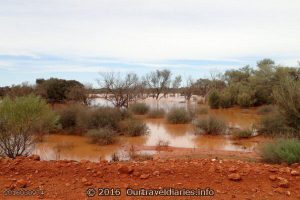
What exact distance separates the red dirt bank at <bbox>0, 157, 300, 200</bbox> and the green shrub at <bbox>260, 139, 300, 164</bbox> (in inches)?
52.8

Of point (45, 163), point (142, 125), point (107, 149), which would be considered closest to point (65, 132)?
point (142, 125)

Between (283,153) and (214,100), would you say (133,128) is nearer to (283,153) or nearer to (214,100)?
(283,153)

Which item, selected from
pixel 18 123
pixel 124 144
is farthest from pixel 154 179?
pixel 124 144

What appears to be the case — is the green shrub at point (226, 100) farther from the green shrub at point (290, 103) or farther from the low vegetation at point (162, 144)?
the green shrub at point (290, 103)

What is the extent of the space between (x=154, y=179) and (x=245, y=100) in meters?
34.4

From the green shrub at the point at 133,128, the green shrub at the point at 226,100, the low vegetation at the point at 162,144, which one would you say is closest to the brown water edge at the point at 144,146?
the low vegetation at the point at 162,144

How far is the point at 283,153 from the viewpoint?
309 inches

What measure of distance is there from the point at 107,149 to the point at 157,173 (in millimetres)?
10820

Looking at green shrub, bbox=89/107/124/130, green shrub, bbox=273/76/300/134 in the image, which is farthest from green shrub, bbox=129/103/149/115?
green shrub, bbox=273/76/300/134

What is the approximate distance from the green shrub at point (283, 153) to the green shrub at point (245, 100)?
99.4ft

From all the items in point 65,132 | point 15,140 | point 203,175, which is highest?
point 203,175

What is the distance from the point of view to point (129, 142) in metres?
18.5

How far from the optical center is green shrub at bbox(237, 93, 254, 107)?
125 ft

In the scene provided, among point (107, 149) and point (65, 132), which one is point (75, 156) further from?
point (65, 132)
